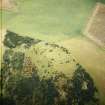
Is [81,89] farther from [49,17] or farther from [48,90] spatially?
[49,17]

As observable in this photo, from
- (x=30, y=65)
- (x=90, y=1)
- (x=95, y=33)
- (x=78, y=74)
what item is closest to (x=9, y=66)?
(x=30, y=65)

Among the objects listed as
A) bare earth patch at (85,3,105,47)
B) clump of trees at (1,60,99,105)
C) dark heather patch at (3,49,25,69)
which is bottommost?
clump of trees at (1,60,99,105)

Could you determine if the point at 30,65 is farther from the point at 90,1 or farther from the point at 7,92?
the point at 90,1

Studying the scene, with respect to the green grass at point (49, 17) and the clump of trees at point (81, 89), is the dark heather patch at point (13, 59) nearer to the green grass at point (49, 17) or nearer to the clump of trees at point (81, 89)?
the green grass at point (49, 17)

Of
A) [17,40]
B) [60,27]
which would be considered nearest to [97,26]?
[60,27]

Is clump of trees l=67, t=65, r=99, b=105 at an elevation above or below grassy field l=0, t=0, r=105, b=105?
below

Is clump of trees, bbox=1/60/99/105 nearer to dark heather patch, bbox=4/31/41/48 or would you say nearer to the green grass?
dark heather patch, bbox=4/31/41/48

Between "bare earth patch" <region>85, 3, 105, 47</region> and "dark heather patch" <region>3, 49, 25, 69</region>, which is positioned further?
"bare earth patch" <region>85, 3, 105, 47</region>

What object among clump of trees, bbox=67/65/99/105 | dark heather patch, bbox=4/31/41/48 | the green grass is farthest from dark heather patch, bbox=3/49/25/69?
clump of trees, bbox=67/65/99/105

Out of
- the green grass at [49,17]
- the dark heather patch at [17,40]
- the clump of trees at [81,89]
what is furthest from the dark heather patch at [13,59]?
the clump of trees at [81,89]
